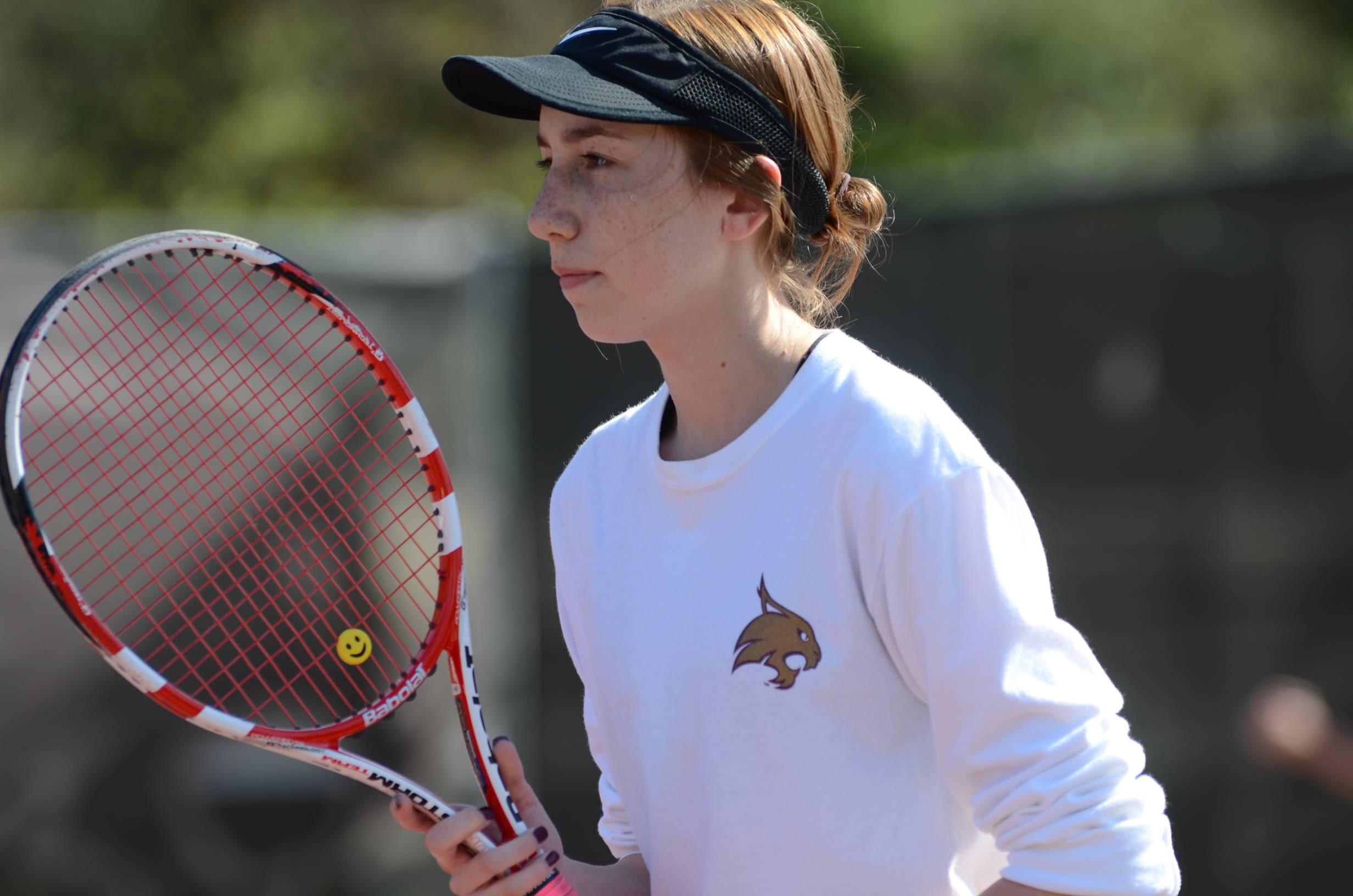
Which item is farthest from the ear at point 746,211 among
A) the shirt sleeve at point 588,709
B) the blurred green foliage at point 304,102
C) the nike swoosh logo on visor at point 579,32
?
the blurred green foliage at point 304,102

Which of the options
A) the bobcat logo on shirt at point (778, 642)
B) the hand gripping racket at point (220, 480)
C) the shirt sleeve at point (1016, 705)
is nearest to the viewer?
the shirt sleeve at point (1016, 705)

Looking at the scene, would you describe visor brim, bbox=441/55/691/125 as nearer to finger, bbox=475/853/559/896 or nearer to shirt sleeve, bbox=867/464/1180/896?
shirt sleeve, bbox=867/464/1180/896

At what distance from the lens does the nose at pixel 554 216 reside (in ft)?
6.18

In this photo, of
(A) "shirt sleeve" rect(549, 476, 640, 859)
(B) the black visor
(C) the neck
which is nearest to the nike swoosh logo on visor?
(B) the black visor

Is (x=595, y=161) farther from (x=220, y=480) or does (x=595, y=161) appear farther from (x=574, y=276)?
(x=220, y=480)

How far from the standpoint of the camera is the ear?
75.9 inches

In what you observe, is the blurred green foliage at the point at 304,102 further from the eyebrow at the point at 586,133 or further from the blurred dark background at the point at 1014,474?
the eyebrow at the point at 586,133

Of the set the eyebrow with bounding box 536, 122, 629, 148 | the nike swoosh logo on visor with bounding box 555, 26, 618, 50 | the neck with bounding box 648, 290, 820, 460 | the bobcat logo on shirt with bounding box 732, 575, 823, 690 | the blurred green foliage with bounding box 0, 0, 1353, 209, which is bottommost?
the bobcat logo on shirt with bounding box 732, 575, 823, 690

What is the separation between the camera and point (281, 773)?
4.77 metres

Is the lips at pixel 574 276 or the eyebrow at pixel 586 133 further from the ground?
the eyebrow at pixel 586 133

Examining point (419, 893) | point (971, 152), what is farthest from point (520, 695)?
point (971, 152)

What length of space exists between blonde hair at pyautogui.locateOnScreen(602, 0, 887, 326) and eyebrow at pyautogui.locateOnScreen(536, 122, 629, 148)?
0.28ft

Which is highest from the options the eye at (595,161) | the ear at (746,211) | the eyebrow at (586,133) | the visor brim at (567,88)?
the visor brim at (567,88)

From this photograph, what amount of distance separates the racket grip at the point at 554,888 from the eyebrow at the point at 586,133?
3.22 feet
